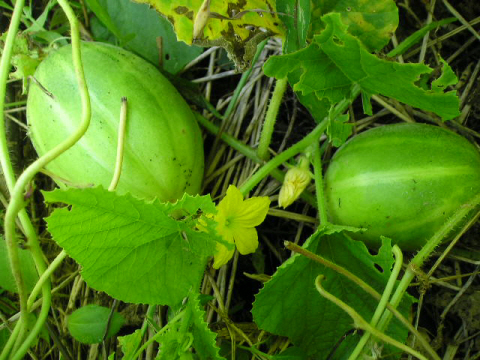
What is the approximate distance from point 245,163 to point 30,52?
Result: 58 centimetres

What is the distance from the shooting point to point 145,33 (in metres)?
1.25

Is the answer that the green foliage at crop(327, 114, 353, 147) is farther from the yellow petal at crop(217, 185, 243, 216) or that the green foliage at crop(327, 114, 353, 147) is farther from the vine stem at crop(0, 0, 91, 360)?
the vine stem at crop(0, 0, 91, 360)

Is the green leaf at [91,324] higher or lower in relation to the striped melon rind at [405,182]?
lower

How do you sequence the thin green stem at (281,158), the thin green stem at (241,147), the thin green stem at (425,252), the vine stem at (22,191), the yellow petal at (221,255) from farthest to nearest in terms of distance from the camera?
1. the thin green stem at (241,147)
2. the thin green stem at (281,158)
3. the yellow petal at (221,255)
4. the thin green stem at (425,252)
5. the vine stem at (22,191)

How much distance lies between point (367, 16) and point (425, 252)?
50 cm

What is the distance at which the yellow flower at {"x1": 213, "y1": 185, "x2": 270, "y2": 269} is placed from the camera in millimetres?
974

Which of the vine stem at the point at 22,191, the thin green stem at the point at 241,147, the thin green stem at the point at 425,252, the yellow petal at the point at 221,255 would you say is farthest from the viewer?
the thin green stem at the point at 241,147

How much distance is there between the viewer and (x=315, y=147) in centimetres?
111

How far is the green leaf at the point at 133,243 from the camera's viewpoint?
77 centimetres


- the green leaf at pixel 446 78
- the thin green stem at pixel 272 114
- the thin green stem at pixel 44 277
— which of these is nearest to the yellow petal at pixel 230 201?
the thin green stem at pixel 272 114

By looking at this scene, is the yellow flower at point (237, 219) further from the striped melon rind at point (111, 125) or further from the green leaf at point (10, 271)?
the green leaf at point (10, 271)

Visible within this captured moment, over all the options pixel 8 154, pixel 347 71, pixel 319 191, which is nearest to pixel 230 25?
pixel 347 71

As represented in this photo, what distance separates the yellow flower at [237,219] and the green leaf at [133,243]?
66 mm

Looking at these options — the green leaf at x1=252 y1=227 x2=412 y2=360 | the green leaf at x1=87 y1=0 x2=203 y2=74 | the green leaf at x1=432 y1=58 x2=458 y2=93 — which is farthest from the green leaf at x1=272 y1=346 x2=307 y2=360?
the green leaf at x1=87 y1=0 x2=203 y2=74
